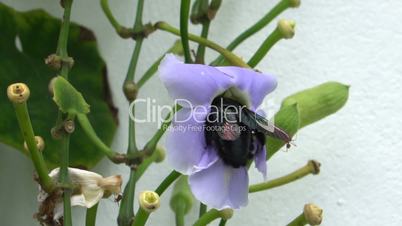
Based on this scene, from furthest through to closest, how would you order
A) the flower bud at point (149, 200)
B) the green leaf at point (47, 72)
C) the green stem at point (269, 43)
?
1. the green leaf at point (47, 72)
2. the green stem at point (269, 43)
3. the flower bud at point (149, 200)

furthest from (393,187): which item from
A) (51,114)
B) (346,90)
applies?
(51,114)

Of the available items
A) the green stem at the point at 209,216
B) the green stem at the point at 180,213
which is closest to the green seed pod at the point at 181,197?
the green stem at the point at 180,213

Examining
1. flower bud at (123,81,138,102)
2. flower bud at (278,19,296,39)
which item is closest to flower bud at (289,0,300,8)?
flower bud at (278,19,296,39)

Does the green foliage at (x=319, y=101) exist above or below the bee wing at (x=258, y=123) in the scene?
below

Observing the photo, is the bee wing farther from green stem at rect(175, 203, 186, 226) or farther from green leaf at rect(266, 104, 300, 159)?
green stem at rect(175, 203, 186, 226)

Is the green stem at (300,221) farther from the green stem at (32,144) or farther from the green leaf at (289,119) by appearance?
the green stem at (32,144)

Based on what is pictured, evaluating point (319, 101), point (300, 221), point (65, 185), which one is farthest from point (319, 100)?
point (65, 185)

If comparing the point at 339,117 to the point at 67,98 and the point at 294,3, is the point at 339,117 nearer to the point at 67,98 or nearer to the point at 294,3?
the point at 294,3

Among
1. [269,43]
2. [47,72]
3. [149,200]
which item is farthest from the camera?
[47,72]
